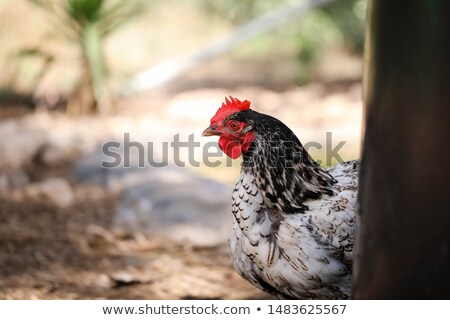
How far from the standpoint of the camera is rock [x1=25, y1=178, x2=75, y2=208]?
19.5 ft

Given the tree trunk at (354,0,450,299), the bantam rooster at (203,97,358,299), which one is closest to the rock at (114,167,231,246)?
the bantam rooster at (203,97,358,299)

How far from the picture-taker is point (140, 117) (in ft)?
28.8

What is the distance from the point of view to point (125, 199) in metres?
5.95

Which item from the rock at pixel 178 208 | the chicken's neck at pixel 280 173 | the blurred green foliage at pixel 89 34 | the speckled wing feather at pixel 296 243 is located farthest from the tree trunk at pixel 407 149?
the blurred green foliage at pixel 89 34

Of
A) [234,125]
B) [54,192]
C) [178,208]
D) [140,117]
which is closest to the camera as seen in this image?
[234,125]

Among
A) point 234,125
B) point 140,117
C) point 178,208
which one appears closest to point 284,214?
point 234,125

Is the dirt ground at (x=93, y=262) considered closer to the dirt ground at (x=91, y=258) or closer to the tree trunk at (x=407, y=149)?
the dirt ground at (x=91, y=258)

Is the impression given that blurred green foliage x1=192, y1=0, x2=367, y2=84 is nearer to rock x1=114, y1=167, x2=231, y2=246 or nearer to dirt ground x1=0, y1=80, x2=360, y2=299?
rock x1=114, y1=167, x2=231, y2=246

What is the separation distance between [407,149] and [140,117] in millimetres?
7014

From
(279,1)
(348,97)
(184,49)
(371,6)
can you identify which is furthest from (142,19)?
(371,6)

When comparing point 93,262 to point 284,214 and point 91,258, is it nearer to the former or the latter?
point 91,258

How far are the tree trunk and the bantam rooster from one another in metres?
0.72

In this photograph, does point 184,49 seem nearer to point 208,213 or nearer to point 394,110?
point 208,213

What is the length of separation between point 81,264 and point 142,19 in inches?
292
